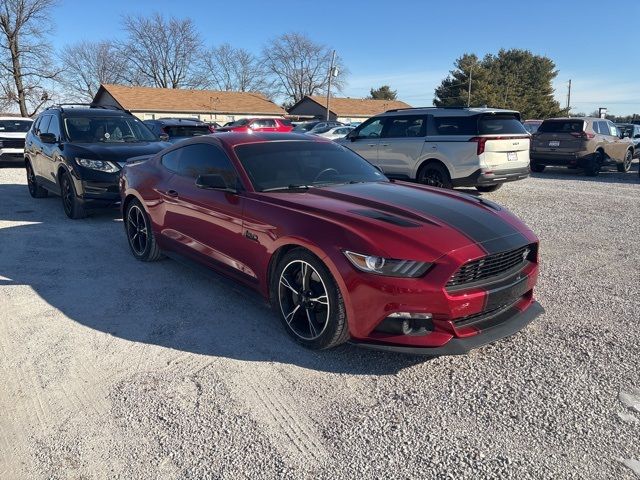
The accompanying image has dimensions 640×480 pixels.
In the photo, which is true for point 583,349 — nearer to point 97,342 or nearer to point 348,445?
point 348,445

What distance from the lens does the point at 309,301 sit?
11.3 ft

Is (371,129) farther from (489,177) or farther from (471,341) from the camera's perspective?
(471,341)

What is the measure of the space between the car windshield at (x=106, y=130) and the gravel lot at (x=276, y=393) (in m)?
4.11

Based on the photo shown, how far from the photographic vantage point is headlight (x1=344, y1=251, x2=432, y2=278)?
9.89ft

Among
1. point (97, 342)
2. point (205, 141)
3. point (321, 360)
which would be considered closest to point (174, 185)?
point (205, 141)

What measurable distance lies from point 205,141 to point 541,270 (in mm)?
3855

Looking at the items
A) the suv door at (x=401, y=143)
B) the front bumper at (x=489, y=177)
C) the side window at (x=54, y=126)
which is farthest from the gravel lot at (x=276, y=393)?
the suv door at (x=401, y=143)

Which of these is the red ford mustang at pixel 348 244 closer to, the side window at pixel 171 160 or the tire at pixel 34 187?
the side window at pixel 171 160

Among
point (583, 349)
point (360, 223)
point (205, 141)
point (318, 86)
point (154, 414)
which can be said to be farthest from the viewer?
point (318, 86)

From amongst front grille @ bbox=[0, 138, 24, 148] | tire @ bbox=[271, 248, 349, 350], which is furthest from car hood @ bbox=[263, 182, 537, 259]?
front grille @ bbox=[0, 138, 24, 148]

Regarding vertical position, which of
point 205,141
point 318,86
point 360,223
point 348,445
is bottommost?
point 348,445

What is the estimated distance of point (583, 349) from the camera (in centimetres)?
353

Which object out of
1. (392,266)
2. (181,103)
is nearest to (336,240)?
(392,266)

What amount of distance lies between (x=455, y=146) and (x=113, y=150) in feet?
20.6
